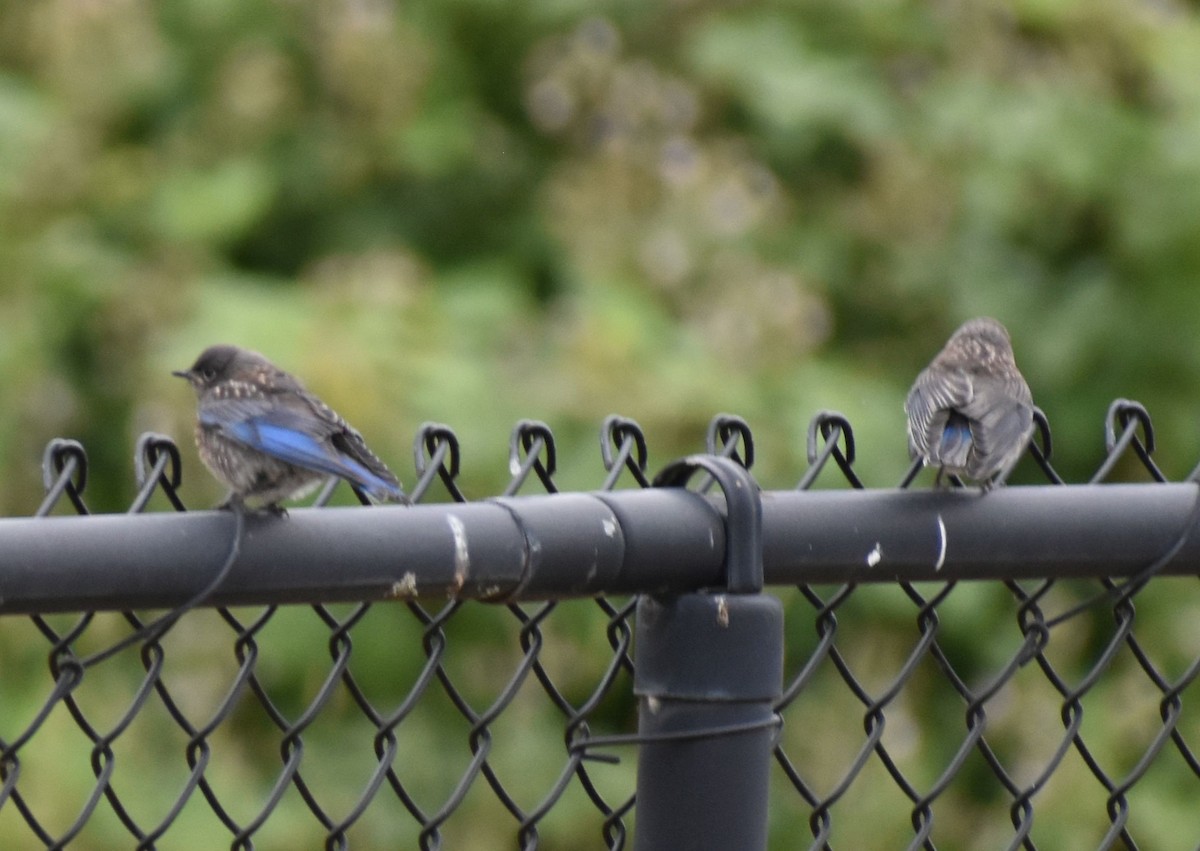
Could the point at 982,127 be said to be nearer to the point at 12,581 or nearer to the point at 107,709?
the point at 107,709

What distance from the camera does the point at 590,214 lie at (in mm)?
5703

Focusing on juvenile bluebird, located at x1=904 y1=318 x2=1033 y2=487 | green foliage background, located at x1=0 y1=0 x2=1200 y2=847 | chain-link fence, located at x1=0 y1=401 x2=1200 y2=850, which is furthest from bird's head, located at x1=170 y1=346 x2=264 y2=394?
green foliage background, located at x1=0 y1=0 x2=1200 y2=847

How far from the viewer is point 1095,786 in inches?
192

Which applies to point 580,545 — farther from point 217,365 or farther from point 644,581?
point 217,365

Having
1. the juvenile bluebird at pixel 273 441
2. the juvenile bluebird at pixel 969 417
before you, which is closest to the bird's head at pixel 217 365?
the juvenile bluebird at pixel 273 441

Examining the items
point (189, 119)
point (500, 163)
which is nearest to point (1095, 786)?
point (500, 163)

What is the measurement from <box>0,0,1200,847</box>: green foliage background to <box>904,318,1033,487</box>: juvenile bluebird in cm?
169

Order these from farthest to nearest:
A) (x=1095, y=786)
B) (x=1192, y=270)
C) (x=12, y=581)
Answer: (x=1192, y=270), (x=1095, y=786), (x=12, y=581)

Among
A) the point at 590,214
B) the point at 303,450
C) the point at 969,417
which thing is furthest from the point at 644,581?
Result: the point at 590,214

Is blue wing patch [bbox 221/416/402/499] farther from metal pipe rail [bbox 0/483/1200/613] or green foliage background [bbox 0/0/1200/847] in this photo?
green foliage background [bbox 0/0/1200/847]

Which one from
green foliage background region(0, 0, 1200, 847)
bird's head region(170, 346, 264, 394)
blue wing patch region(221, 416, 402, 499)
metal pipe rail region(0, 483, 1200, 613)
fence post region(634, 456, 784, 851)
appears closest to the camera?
metal pipe rail region(0, 483, 1200, 613)

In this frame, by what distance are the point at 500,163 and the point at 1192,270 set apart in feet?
7.50

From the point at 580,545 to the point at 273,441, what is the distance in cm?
107

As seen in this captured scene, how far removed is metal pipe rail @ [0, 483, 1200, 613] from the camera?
5.27 feet
